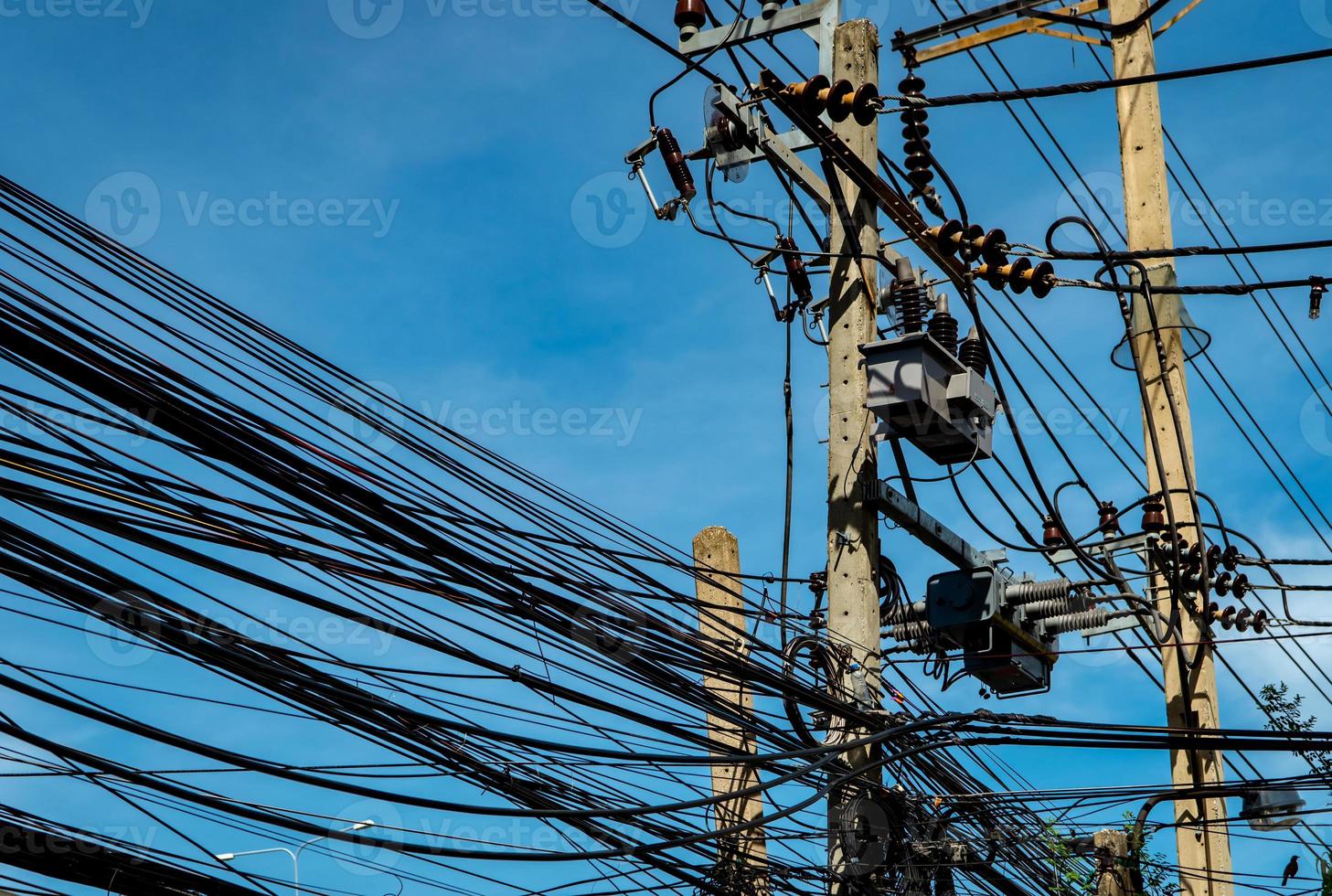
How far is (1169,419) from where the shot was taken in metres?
10.5

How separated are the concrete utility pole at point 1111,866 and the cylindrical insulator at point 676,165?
4.28 metres

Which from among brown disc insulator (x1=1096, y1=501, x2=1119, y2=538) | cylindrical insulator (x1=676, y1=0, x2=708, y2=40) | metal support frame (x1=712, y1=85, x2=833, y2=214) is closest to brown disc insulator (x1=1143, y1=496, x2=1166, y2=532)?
brown disc insulator (x1=1096, y1=501, x2=1119, y2=538)

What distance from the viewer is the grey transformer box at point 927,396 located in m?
7.84

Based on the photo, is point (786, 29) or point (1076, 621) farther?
point (1076, 621)

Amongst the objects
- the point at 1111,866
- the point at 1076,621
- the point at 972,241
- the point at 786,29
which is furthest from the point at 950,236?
the point at 1111,866

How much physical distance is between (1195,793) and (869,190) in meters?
3.47

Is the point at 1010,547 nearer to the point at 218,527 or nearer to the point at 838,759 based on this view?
the point at 838,759

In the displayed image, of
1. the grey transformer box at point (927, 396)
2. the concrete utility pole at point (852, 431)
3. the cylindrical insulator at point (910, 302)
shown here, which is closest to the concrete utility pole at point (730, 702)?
the concrete utility pole at point (852, 431)

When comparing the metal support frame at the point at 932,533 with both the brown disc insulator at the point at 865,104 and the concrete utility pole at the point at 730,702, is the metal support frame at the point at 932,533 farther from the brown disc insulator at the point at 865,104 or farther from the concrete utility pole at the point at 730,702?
the brown disc insulator at the point at 865,104

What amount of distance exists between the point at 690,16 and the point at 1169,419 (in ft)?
15.1

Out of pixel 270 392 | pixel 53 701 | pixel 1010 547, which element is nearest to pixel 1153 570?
pixel 1010 547

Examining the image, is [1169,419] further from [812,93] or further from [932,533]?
[812,93]

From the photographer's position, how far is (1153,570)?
32.6 ft

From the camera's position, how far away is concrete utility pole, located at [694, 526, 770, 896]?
24.0 ft
